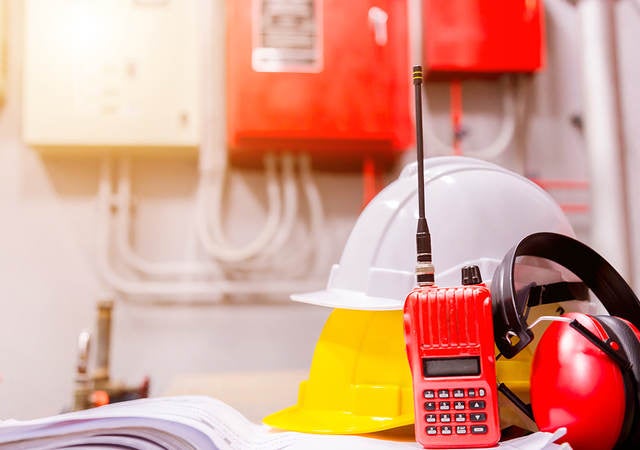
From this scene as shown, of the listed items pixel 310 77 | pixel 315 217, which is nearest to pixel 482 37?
pixel 310 77

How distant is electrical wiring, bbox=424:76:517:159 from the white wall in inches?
2.7

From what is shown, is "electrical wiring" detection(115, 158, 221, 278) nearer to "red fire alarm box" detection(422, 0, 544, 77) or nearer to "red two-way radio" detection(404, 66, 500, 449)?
"red fire alarm box" detection(422, 0, 544, 77)

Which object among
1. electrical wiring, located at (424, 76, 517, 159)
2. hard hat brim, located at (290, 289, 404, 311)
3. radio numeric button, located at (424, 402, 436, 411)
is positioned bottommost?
radio numeric button, located at (424, 402, 436, 411)

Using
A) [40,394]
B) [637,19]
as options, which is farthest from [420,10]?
[40,394]

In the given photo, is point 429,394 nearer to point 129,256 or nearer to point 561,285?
point 561,285

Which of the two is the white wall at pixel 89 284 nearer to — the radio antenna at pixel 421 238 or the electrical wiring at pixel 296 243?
the electrical wiring at pixel 296 243

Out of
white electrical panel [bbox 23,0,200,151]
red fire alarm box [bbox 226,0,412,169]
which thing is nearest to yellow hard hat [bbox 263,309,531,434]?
red fire alarm box [bbox 226,0,412,169]

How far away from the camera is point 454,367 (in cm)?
51

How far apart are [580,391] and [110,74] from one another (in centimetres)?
120

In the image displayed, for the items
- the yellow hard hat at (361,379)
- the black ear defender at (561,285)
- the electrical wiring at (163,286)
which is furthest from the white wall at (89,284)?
the black ear defender at (561,285)

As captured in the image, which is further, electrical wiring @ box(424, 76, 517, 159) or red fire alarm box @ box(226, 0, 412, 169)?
electrical wiring @ box(424, 76, 517, 159)

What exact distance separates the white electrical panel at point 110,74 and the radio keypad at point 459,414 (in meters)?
0.99

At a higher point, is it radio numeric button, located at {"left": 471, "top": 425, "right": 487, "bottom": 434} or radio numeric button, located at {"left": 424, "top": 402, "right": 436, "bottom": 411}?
radio numeric button, located at {"left": 424, "top": 402, "right": 436, "bottom": 411}

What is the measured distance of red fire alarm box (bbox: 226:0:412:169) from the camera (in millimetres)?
1311
